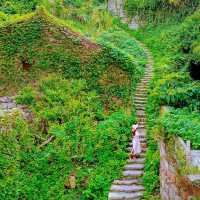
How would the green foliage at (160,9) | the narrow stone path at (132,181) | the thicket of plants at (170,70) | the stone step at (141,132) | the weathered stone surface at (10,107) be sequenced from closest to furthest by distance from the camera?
the thicket of plants at (170,70) → the narrow stone path at (132,181) → the stone step at (141,132) → the weathered stone surface at (10,107) → the green foliage at (160,9)

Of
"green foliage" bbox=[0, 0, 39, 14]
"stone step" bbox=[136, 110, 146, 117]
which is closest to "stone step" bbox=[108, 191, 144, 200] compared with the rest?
"stone step" bbox=[136, 110, 146, 117]

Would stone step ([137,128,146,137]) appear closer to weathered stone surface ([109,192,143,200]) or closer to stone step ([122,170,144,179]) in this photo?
stone step ([122,170,144,179])

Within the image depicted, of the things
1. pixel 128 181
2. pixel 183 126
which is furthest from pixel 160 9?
pixel 183 126

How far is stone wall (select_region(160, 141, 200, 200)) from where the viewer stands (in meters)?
12.3

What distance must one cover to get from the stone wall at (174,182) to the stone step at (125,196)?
90cm

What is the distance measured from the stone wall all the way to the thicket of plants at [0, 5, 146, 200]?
2144 millimetres

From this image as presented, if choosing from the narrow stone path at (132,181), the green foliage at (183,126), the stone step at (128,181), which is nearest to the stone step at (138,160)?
the narrow stone path at (132,181)

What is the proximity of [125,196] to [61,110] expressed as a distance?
4.82 meters

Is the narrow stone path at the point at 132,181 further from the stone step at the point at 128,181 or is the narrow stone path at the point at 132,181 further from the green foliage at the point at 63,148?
the green foliage at the point at 63,148

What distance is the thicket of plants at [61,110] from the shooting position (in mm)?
16344

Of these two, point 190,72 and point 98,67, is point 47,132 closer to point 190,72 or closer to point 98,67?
point 98,67

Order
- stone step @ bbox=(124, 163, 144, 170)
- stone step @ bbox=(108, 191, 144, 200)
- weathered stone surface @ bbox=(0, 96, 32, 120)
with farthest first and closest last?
weathered stone surface @ bbox=(0, 96, 32, 120), stone step @ bbox=(124, 163, 144, 170), stone step @ bbox=(108, 191, 144, 200)

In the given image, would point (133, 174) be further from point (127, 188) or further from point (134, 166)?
point (127, 188)

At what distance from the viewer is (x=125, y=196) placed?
1541cm
